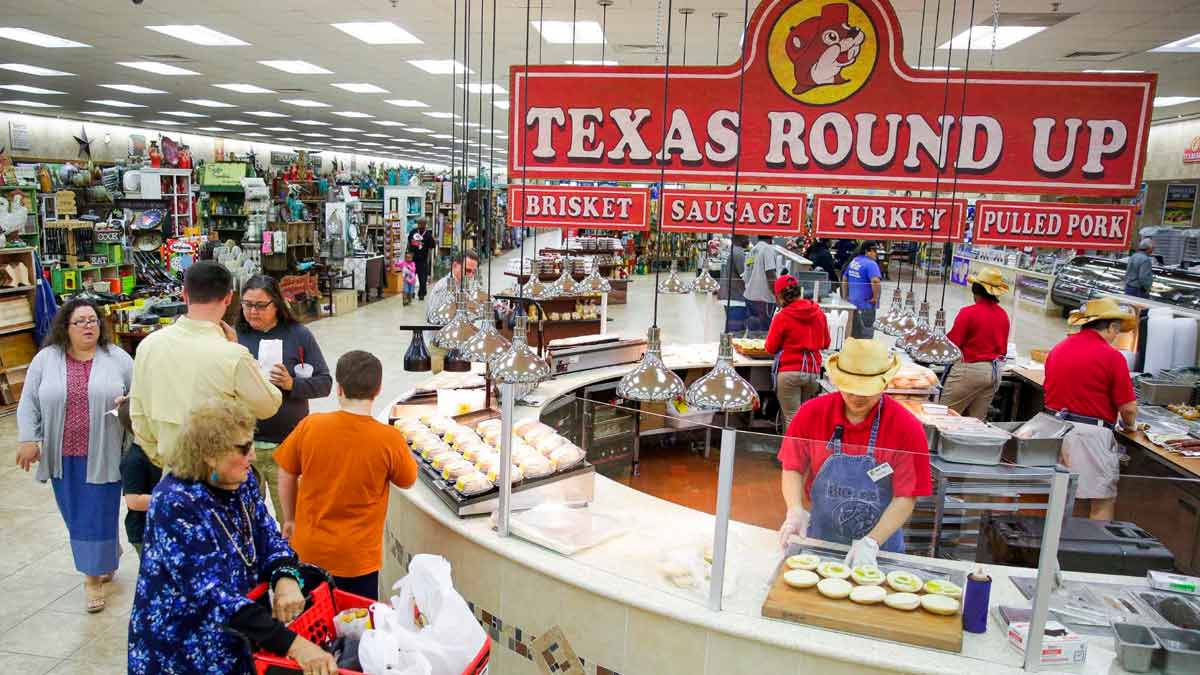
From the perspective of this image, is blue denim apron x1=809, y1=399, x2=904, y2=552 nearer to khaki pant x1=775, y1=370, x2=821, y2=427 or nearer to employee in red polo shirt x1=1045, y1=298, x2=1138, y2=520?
employee in red polo shirt x1=1045, y1=298, x2=1138, y2=520

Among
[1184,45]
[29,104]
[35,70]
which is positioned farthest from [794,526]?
[29,104]

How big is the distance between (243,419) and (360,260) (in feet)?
47.8

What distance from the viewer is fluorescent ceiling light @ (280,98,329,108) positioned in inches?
594

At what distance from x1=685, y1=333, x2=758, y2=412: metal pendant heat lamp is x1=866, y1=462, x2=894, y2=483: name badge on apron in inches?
20.6

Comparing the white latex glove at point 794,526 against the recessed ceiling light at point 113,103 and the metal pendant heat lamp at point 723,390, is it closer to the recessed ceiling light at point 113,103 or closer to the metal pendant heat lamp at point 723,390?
the metal pendant heat lamp at point 723,390

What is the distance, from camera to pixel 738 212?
4684 millimetres

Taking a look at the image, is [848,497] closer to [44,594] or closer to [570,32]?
[44,594]

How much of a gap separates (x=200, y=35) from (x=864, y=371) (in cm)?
898

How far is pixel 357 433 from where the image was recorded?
10.5ft

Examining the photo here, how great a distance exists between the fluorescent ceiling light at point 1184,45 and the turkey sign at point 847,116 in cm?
467

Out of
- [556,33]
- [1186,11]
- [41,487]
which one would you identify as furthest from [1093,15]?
[41,487]

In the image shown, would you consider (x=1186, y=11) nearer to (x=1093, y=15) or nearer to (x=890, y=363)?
(x=1093, y=15)

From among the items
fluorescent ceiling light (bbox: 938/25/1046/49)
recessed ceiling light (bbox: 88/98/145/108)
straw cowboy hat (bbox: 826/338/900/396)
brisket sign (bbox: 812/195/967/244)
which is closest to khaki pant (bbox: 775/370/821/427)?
brisket sign (bbox: 812/195/967/244)

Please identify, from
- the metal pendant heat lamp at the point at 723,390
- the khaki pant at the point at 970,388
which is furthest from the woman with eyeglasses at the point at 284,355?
the khaki pant at the point at 970,388
